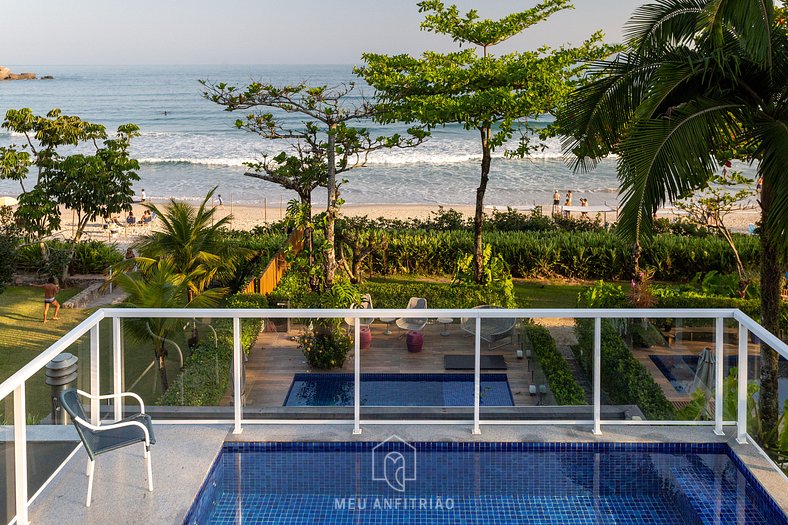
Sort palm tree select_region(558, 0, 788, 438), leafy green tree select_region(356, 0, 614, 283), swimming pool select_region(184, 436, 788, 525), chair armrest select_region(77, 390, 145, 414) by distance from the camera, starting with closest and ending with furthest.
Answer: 1. swimming pool select_region(184, 436, 788, 525)
2. chair armrest select_region(77, 390, 145, 414)
3. palm tree select_region(558, 0, 788, 438)
4. leafy green tree select_region(356, 0, 614, 283)

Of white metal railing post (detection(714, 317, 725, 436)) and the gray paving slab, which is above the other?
white metal railing post (detection(714, 317, 725, 436))

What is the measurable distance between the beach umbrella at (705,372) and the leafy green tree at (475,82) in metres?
8.36

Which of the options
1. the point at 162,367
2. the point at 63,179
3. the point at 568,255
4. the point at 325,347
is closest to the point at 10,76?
the point at 63,179

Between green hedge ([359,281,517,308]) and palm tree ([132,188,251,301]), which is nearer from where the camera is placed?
palm tree ([132,188,251,301])

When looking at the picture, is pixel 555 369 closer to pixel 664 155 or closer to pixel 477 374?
pixel 477 374

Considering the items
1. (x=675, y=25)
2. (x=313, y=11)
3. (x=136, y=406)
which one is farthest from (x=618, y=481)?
(x=313, y=11)

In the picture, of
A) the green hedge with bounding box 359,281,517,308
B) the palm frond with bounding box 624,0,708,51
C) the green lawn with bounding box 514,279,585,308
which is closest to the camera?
the palm frond with bounding box 624,0,708,51

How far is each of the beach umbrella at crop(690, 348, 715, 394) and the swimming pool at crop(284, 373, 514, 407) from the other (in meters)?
1.43

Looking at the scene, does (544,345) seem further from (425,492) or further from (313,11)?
(313,11)

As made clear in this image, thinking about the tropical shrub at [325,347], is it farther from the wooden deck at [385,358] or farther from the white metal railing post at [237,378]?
the white metal railing post at [237,378]

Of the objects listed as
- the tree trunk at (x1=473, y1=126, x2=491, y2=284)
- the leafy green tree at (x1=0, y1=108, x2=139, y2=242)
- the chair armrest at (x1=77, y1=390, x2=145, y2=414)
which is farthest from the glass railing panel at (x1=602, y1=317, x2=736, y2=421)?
the leafy green tree at (x1=0, y1=108, x2=139, y2=242)

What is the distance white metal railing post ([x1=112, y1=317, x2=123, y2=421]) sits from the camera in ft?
20.9

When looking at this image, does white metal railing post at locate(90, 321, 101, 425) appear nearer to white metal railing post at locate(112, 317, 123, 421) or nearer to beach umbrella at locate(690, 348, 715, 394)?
white metal railing post at locate(112, 317, 123, 421)

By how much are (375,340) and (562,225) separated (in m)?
15.4
